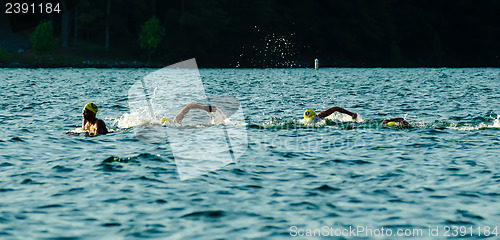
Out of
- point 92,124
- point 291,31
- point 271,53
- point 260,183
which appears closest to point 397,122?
point 260,183

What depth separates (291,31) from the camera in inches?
5428

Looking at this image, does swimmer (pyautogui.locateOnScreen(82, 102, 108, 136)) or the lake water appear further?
swimmer (pyautogui.locateOnScreen(82, 102, 108, 136))

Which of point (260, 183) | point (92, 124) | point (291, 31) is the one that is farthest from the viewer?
point (291, 31)

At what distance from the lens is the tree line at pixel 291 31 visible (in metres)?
119

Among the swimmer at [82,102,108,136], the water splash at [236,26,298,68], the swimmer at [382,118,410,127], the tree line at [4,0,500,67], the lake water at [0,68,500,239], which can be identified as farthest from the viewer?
the water splash at [236,26,298,68]

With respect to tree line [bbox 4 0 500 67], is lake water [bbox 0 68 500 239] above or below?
below

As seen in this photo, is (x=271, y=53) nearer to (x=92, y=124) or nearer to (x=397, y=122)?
(x=397, y=122)

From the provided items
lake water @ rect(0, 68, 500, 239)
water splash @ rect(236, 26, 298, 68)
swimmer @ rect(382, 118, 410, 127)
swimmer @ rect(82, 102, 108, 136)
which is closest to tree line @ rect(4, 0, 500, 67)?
water splash @ rect(236, 26, 298, 68)

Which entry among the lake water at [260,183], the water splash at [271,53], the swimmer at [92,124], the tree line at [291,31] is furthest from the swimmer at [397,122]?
the water splash at [271,53]

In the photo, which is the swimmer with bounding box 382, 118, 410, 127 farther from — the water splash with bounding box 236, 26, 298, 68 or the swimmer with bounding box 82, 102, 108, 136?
the water splash with bounding box 236, 26, 298, 68

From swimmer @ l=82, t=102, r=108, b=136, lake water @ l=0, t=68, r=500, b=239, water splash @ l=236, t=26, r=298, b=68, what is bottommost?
lake water @ l=0, t=68, r=500, b=239

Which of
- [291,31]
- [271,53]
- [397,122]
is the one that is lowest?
[397,122]

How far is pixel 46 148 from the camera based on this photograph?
57.1 ft

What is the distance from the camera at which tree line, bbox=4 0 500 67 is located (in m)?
119
